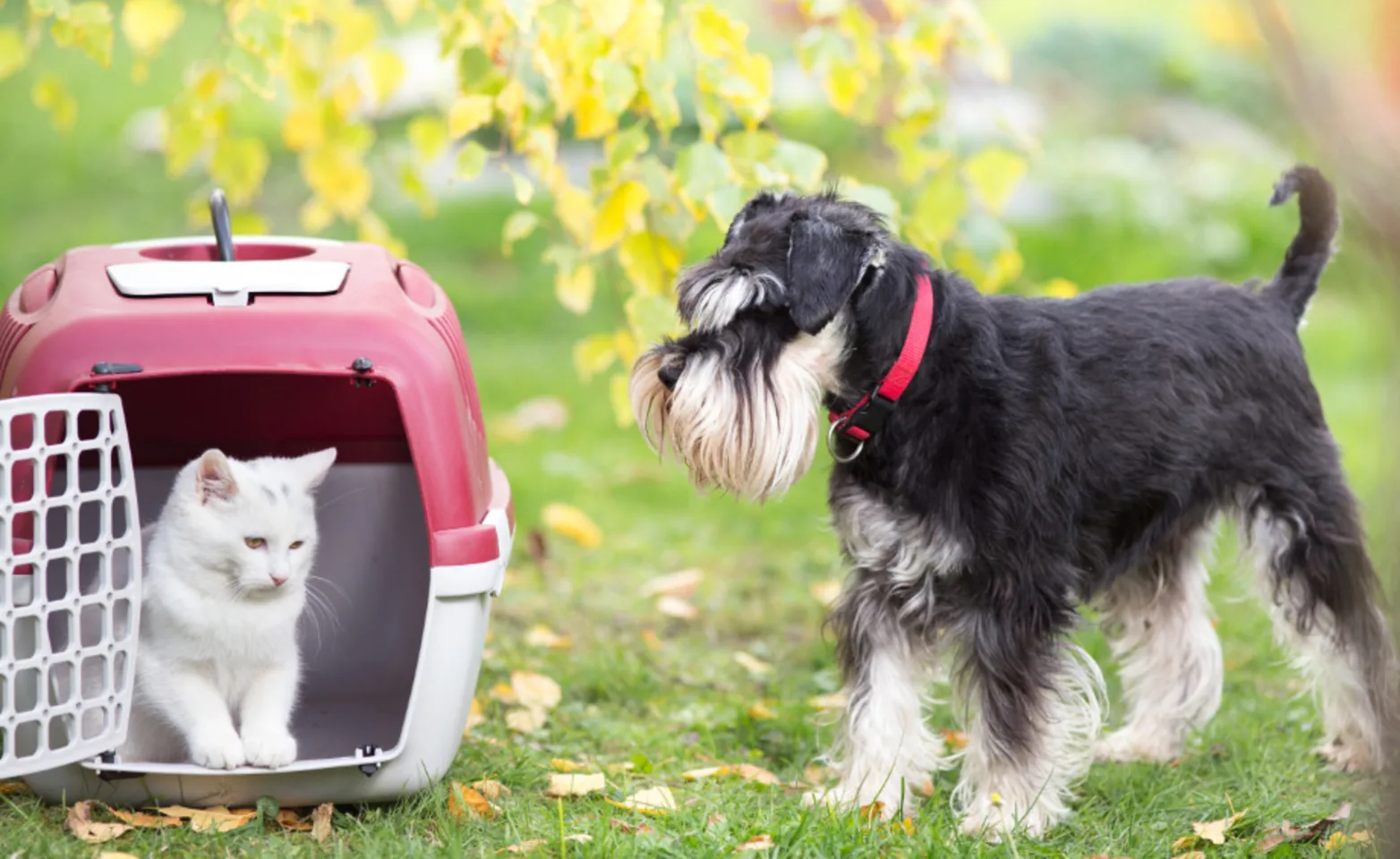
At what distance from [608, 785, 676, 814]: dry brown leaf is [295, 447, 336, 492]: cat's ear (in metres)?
1.06

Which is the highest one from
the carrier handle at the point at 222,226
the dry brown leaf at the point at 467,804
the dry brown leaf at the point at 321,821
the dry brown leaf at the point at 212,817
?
the carrier handle at the point at 222,226

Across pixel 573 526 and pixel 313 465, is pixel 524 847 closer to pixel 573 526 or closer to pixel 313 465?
pixel 313 465

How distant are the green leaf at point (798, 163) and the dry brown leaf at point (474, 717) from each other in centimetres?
167

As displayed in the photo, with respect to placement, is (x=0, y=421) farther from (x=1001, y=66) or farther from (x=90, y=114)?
(x=90, y=114)

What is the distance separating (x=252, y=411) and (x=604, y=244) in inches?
43.1

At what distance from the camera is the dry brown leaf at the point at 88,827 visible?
9.37ft

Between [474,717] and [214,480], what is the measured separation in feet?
3.50

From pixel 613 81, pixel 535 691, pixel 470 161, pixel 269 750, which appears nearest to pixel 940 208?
pixel 613 81

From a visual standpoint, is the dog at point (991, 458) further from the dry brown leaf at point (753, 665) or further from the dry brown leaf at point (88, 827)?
the dry brown leaf at point (88, 827)

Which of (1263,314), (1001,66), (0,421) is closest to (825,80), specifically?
(1001,66)

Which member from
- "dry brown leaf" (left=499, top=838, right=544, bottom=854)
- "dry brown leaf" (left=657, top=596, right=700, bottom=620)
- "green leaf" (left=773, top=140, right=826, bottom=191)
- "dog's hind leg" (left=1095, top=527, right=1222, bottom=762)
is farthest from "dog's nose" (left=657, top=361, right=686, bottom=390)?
"dry brown leaf" (left=657, top=596, right=700, bottom=620)

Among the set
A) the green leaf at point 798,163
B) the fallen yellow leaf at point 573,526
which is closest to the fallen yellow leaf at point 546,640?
the fallen yellow leaf at point 573,526

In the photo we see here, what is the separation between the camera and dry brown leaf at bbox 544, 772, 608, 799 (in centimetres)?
323

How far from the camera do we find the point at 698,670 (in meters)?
4.35
